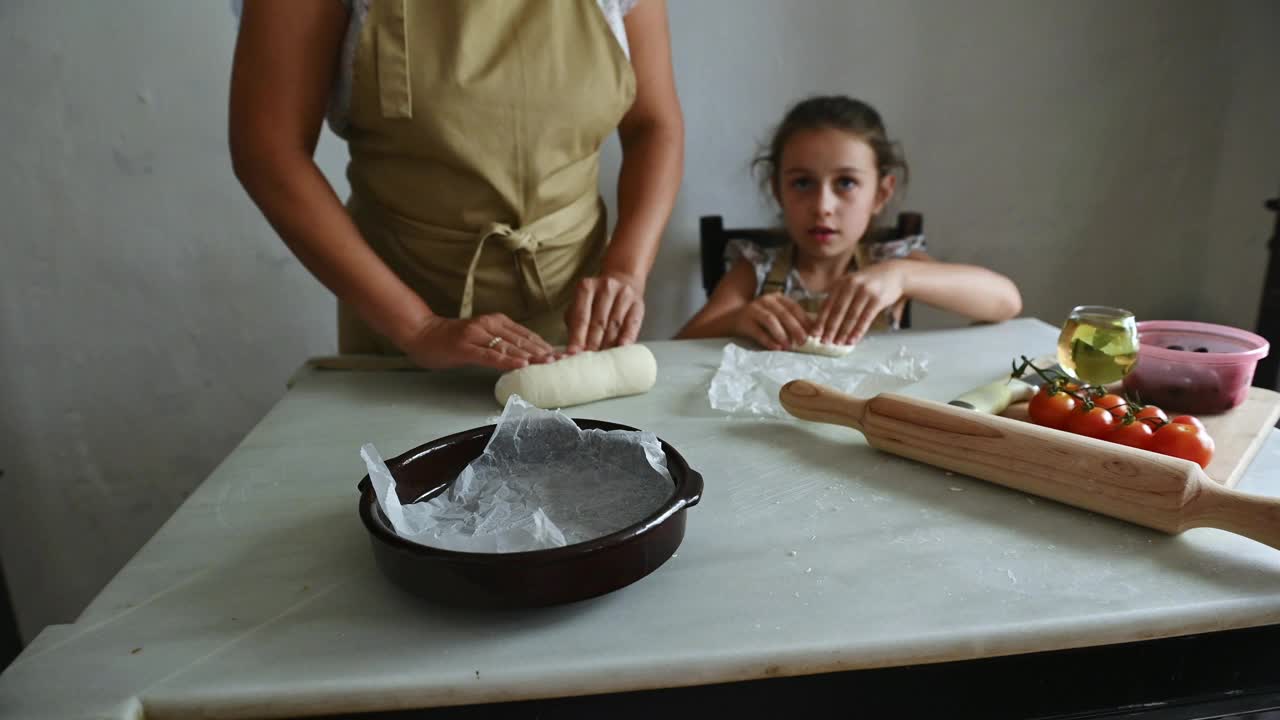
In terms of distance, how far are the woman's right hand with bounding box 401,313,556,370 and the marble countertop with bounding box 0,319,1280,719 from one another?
24 cm

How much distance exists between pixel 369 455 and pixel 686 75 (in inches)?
53.6

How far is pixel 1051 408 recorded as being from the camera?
2.46 ft

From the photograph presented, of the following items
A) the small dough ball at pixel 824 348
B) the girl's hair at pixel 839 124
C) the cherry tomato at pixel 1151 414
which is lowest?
the small dough ball at pixel 824 348

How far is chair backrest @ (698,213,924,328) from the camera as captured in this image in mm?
1584

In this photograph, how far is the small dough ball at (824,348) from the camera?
3.47 ft

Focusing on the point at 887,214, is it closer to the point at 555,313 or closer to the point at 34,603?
the point at 555,313

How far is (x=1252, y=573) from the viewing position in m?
0.52

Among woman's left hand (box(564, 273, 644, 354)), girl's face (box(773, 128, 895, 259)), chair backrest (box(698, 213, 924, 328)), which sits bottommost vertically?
woman's left hand (box(564, 273, 644, 354))

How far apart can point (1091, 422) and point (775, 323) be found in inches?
18.7

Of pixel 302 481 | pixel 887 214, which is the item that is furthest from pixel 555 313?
pixel 887 214

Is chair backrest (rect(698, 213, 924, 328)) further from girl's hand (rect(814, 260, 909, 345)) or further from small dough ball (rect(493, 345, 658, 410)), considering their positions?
small dough ball (rect(493, 345, 658, 410))

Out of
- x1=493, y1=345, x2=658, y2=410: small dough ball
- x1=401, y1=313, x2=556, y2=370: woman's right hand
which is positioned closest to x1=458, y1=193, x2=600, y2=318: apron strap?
x1=401, y1=313, x2=556, y2=370: woman's right hand

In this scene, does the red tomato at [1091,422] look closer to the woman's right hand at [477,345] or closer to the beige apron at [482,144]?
the woman's right hand at [477,345]

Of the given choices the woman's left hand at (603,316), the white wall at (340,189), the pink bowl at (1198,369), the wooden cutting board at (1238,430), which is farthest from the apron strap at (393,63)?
the pink bowl at (1198,369)
